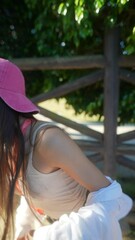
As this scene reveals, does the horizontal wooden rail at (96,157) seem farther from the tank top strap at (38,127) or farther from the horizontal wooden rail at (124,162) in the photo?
the tank top strap at (38,127)

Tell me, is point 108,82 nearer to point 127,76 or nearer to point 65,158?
point 127,76

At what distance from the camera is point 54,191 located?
2.00 meters

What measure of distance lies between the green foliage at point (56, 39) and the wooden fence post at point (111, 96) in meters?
0.10

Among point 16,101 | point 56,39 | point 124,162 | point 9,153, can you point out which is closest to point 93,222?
point 9,153

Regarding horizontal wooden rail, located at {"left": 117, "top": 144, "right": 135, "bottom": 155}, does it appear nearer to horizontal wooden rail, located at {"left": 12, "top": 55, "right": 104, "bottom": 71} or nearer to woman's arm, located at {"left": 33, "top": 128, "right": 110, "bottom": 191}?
horizontal wooden rail, located at {"left": 12, "top": 55, "right": 104, "bottom": 71}

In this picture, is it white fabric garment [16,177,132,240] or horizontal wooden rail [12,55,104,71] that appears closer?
white fabric garment [16,177,132,240]

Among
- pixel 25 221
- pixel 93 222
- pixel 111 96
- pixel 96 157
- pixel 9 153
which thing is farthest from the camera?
pixel 96 157

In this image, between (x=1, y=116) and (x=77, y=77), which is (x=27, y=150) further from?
(x=77, y=77)

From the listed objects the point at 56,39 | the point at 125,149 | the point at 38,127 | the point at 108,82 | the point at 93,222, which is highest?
the point at 38,127

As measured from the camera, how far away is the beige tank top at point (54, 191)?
76.9 inches

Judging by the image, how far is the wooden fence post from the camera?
14.8 ft

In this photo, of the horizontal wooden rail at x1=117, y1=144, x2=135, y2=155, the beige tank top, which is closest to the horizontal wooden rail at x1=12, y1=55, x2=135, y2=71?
the horizontal wooden rail at x1=117, y1=144, x2=135, y2=155

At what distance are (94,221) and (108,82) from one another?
9.24 feet

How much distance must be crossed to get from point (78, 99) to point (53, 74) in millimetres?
378
